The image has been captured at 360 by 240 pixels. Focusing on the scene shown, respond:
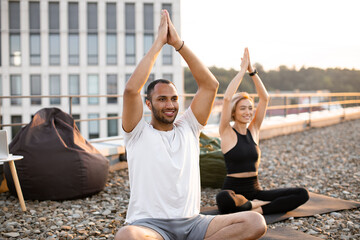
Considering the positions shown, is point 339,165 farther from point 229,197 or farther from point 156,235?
point 156,235

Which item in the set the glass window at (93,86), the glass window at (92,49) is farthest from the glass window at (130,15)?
the glass window at (93,86)

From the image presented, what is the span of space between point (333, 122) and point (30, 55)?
21.9 m

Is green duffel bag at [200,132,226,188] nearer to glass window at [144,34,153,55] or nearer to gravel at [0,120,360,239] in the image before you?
gravel at [0,120,360,239]

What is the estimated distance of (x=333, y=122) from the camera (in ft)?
45.5

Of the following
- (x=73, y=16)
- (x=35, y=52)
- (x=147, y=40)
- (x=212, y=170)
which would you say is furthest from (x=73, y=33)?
(x=212, y=170)

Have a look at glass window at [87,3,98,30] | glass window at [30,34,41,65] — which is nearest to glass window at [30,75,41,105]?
glass window at [30,34,41,65]

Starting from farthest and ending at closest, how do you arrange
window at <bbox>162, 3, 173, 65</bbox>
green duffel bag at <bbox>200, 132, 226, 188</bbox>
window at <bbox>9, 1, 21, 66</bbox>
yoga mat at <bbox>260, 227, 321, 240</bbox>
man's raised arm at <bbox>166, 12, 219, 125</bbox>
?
window at <bbox>162, 3, 173, 65</bbox>, window at <bbox>9, 1, 21, 66</bbox>, green duffel bag at <bbox>200, 132, 226, 188</bbox>, yoga mat at <bbox>260, 227, 321, 240</bbox>, man's raised arm at <bbox>166, 12, 219, 125</bbox>

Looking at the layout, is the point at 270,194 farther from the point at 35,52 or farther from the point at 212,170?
the point at 35,52

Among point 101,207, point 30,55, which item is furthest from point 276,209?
point 30,55

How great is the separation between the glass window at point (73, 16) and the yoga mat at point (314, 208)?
2535cm

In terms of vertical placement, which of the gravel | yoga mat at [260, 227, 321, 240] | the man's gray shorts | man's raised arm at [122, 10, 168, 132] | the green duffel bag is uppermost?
man's raised arm at [122, 10, 168, 132]

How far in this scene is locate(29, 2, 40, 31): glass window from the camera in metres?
26.2

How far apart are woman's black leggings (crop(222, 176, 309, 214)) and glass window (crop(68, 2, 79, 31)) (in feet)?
83.7

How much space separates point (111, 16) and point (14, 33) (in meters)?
7.03
